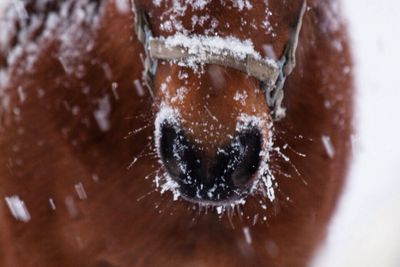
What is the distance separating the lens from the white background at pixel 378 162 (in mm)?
3219

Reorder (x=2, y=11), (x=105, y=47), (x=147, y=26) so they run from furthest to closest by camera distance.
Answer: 1. (x=2, y=11)
2. (x=105, y=47)
3. (x=147, y=26)

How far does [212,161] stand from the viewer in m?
1.34

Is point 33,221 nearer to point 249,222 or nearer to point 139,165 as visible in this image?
point 139,165

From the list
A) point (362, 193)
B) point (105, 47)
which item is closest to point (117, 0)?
point (105, 47)

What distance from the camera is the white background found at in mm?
3219

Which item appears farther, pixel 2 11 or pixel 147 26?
pixel 2 11

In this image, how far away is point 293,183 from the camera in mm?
1953

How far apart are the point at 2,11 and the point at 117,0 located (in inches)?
15.2

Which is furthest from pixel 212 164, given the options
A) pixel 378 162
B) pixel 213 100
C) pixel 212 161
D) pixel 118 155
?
pixel 378 162

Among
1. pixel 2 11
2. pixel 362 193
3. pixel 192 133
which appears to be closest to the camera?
pixel 192 133

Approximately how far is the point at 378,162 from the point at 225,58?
7.21 feet

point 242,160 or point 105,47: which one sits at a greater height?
point 105,47

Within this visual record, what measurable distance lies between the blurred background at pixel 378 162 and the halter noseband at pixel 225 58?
157 cm

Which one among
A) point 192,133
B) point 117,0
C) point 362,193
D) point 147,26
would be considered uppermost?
point 117,0
